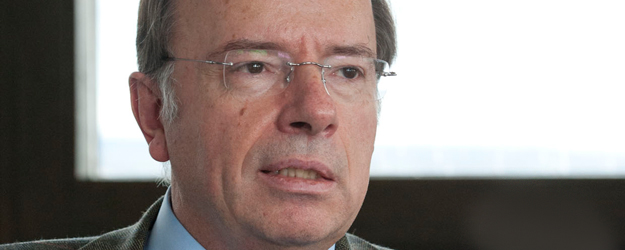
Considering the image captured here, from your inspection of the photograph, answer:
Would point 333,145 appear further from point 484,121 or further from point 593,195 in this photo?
point 593,195

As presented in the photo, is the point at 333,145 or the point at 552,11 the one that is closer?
the point at 333,145

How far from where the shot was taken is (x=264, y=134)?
1.37 metres

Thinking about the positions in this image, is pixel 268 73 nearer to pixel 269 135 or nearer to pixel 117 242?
pixel 269 135

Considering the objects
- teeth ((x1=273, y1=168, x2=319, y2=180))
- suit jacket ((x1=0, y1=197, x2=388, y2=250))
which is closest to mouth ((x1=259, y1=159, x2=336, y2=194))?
teeth ((x1=273, y1=168, x2=319, y2=180))

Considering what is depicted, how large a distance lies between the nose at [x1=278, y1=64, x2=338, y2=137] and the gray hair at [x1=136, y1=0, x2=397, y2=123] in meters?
0.29

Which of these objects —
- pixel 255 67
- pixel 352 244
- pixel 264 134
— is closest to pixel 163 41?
pixel 255 67

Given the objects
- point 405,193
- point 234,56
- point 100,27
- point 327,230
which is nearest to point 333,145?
point 327,230

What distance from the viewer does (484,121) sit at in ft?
11.2

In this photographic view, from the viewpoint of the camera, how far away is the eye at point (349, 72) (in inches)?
58.9

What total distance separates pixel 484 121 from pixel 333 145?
7.15 feet

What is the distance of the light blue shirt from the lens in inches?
60.4

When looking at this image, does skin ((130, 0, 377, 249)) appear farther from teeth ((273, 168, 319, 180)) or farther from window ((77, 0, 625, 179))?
window ((77, 0, 625, 179))

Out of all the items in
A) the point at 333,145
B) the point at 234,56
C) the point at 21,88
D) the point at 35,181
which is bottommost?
the point at 35,181

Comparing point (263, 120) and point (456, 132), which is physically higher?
point (263, 120)
